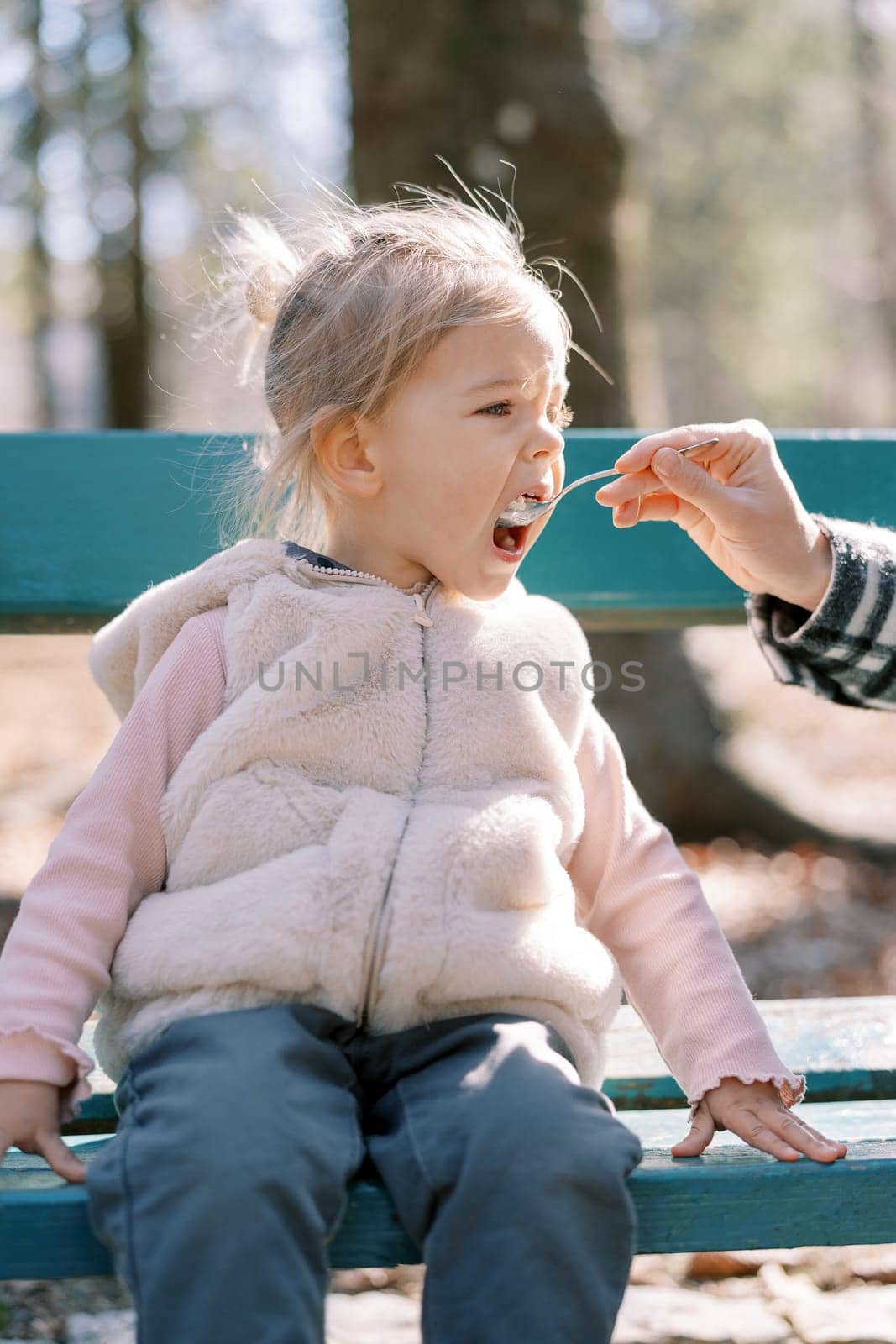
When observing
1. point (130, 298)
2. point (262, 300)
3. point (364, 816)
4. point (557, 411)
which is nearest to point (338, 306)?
point (262, 300)

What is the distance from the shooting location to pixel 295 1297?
1143mm

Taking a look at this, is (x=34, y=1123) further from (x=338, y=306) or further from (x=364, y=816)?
(x=338, y=306)

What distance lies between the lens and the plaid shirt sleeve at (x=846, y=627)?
170cm

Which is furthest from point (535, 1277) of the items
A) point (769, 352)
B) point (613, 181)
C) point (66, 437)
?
point (769, 352)

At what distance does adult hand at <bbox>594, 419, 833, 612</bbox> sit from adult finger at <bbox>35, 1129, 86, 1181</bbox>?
925mm

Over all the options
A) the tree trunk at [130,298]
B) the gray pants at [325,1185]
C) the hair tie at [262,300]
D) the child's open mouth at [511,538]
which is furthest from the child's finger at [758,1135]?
the tree trunk at [130,298]

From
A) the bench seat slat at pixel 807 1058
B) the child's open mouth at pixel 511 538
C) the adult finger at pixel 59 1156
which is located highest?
the child's open mouth at pixel 511 538

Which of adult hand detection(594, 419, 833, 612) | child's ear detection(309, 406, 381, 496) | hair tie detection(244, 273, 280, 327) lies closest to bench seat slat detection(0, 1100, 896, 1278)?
adult hand detection(594, 419, 833, 612)

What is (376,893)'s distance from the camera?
140cm

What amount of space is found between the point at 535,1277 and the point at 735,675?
8.56m

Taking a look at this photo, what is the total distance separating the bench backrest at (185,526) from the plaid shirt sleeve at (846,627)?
340 millimetres

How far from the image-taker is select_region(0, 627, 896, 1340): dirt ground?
87.9 inches

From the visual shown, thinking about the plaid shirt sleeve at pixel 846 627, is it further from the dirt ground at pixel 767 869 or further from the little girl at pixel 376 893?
the dirt ground at pixel 767 869

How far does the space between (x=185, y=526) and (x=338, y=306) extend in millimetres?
499
